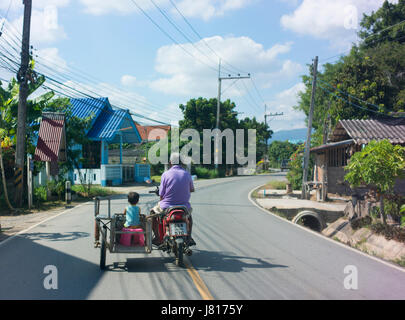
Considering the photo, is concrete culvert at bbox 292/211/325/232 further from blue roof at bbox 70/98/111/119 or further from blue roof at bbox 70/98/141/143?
blue roof at bbox 70/98/111/119

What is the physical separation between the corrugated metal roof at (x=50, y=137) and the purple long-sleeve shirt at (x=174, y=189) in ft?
38.8

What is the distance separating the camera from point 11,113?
59.8ft

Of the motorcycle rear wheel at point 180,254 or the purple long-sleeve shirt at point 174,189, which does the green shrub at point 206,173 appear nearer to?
the purple long-sleeve shirt at point 174,189

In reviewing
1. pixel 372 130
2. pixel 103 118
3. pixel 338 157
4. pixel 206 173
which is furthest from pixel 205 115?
pixel 372 130

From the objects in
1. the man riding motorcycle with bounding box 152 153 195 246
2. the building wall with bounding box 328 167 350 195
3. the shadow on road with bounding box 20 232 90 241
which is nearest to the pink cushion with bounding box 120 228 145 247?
the man riding motorcycle with bounding box 152 153 195 246

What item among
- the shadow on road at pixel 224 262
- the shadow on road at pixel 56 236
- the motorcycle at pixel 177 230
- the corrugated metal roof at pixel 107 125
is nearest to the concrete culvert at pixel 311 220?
the shadow on road at pixel 224 262

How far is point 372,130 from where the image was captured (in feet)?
67.6

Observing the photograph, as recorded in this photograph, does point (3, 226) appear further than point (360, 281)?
Yes

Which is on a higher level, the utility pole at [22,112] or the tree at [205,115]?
the tree at [205,115]

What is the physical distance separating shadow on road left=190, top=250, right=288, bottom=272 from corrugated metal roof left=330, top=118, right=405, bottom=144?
13.3m

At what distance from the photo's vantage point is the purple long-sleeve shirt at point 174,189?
23.0 ft
